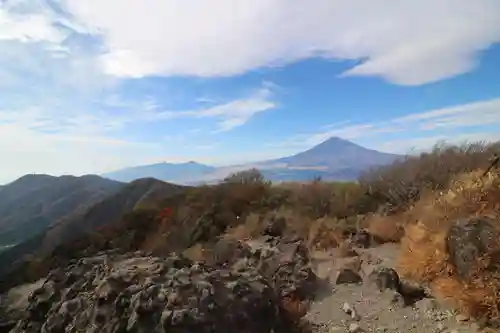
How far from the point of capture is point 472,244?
255 inches

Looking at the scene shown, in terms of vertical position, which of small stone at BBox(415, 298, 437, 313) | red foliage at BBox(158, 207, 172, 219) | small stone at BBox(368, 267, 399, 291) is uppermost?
red foliage at BBox(158, 207, 172, 219)

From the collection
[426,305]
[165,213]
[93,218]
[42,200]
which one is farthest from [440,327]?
[42,200]

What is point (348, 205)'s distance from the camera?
1606 centimetres

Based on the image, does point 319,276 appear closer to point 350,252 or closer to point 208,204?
Answer: point 350,252

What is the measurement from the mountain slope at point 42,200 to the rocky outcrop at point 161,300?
1063 inches

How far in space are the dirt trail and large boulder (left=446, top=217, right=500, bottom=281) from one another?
0.65 metres

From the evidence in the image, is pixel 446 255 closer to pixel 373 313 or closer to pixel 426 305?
pixel 426 305

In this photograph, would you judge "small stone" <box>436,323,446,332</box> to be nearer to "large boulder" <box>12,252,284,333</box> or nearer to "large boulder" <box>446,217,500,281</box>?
"large boulder" <box>446,217,500,281</box>

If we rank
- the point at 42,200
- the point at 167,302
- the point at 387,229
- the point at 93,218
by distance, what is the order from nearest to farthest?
1. the point at 167,302
2. the point at 387,229
3. the point at 93,218
4. the point at 42,200

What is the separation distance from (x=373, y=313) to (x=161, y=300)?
299 cm

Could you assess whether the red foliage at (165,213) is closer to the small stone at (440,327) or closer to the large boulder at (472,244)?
the large boulder at (472,244)

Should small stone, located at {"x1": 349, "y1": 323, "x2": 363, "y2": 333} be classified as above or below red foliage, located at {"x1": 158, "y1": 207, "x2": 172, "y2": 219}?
below

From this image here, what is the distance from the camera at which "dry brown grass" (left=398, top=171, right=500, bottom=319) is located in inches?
228

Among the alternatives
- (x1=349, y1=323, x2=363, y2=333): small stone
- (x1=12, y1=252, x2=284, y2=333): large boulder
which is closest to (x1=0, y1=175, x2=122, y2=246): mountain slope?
(x1=12, y1=252, x2=284, y2=333): large boulder
